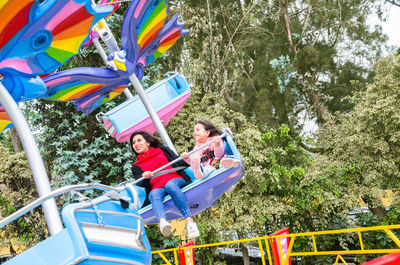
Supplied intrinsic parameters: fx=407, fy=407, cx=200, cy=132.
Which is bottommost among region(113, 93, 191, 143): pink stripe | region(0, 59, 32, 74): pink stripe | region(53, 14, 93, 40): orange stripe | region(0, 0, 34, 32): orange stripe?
region(113, 93, 191, 143): pink stripe

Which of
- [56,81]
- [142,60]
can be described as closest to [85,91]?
[56,81]

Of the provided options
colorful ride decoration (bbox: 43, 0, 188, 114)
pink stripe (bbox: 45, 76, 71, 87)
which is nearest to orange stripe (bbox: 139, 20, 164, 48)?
colorful ride decoration (bbox: 43, 0, 188, 114)

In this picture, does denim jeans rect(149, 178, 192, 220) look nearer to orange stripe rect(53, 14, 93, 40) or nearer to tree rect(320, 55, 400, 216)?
orange stripe rect(53, 14, 93, 40)

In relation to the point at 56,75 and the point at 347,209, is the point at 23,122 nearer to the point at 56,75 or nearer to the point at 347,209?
the point at 56,75

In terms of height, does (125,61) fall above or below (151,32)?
below

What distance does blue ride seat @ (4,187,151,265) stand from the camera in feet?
5.81

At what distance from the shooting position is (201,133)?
383 centimetres

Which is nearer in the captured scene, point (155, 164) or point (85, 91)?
point (155, 164)

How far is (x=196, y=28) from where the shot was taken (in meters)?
11.4

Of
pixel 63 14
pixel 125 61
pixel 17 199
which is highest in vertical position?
pixel 63 14

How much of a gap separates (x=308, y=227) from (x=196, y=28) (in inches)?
246

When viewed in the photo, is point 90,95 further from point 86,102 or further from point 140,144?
point 140,144

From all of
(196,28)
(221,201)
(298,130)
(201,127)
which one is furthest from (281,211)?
(201,127)

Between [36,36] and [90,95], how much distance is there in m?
1.64
